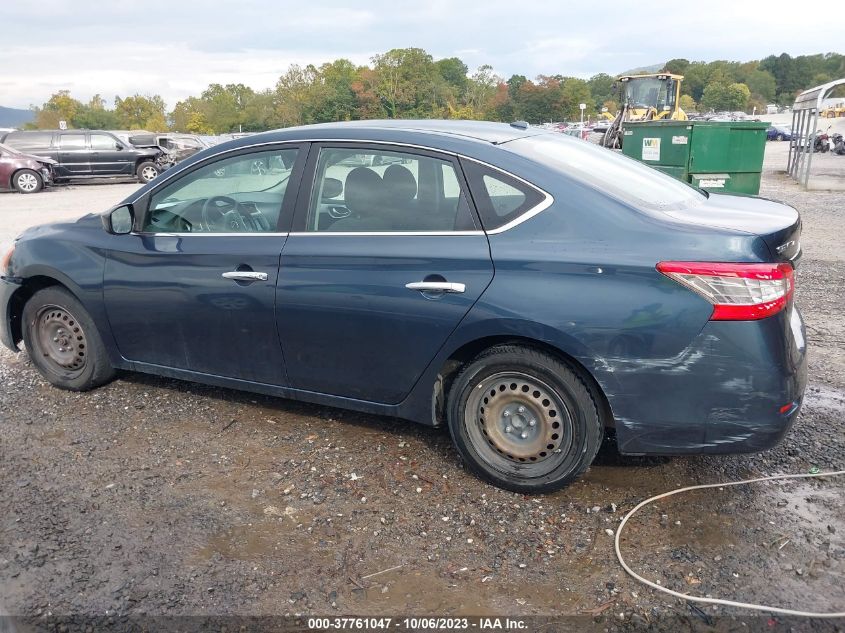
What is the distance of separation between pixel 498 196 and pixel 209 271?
5.44ft

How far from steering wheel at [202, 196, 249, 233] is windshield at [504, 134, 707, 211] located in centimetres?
155

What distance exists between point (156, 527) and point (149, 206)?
1948mm

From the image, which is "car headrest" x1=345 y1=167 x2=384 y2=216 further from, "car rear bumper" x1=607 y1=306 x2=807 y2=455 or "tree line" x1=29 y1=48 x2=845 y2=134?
"tree line" x1=29 y1=48 x2=845 y2=134

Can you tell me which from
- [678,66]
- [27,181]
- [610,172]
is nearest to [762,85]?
[678,66]

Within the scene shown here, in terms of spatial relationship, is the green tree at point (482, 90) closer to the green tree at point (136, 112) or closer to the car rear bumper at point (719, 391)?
the green tree at point (136, 112)

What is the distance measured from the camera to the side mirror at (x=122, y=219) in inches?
169

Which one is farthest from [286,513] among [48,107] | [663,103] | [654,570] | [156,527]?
[48,107]

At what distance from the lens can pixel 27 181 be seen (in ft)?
67.1

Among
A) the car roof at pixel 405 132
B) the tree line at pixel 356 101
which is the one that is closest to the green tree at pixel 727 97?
the tree line at pixel 356 101

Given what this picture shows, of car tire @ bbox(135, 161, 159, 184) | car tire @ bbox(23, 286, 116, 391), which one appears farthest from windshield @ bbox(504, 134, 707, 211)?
car tire @ bbox(135, 161, 159, 184)

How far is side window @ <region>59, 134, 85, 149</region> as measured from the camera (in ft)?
73.5

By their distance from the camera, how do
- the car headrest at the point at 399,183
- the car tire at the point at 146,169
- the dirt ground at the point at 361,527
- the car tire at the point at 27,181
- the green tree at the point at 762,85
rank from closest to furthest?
the dirt ground at the point at 361,527 → the car headrest at the point at 399,183 → the car tire at the point at 27,181 → the car tire at the point at 146,169 → the green tree at the point at 762,85

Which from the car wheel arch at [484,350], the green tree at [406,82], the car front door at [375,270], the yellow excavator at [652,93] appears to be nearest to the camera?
the car wheel arch at [484,350]

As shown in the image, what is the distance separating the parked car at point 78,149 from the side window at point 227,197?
64.3 ft
